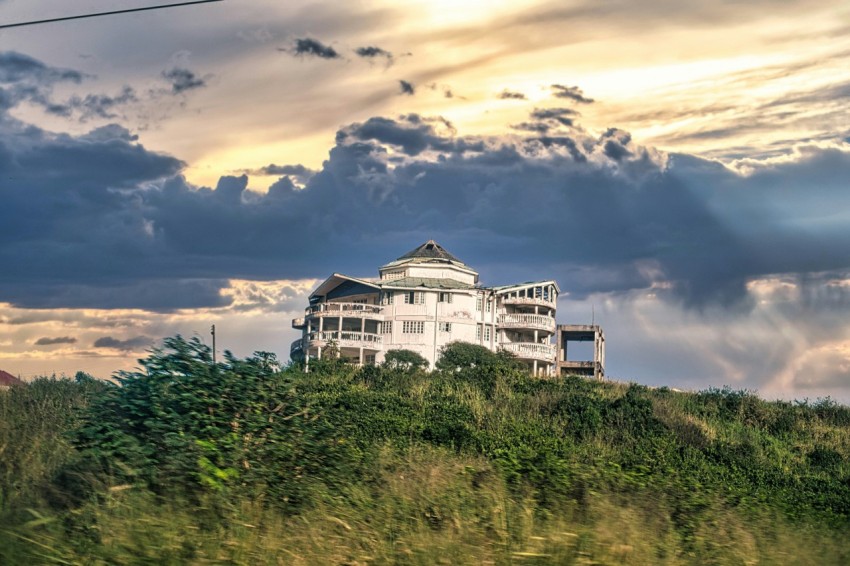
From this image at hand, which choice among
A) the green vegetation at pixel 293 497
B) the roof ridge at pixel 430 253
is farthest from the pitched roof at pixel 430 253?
the green vegetation at pixel 293 497

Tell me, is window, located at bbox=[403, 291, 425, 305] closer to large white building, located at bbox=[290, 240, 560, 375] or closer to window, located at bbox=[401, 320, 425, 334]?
large white building, located at bbox=[290, 240, 560, 375]

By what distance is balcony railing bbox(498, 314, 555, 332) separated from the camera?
72.9 meters

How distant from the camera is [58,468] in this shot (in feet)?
38.3

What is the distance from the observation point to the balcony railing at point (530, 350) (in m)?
71.5

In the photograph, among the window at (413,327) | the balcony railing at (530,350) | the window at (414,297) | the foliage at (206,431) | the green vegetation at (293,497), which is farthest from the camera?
the balcony railing at (530,350)

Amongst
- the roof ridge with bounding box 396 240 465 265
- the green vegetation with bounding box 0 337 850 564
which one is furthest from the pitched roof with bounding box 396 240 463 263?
the green vegetation with bounding box 0 337 850 564

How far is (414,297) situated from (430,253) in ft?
21.7

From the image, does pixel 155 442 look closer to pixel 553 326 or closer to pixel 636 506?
pixel 636 506

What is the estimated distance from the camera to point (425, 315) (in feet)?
225

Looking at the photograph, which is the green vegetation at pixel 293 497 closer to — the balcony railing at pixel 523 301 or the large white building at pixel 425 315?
the large white building at pixel 425 315

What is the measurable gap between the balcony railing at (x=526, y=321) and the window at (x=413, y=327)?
23.5 ft

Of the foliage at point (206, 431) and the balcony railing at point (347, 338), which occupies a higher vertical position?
the balcony railing at point (347, 338)

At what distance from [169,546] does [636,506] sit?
613cm

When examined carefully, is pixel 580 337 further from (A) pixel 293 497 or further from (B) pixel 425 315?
(A) pixel 293 497
